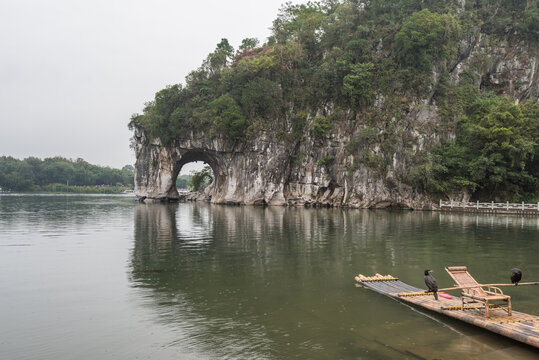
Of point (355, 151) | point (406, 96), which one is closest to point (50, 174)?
point (355, 151)

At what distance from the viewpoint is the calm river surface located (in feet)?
23.8

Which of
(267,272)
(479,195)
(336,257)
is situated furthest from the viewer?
(479,195)

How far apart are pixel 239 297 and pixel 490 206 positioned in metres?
37.1

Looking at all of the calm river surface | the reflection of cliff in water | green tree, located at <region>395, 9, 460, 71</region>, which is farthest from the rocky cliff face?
the calm river surface

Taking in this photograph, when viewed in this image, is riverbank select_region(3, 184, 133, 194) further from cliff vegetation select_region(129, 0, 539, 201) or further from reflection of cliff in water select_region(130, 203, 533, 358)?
reflection of cliff in water select_region(130, 203, 533, 358)

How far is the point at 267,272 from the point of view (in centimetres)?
1318

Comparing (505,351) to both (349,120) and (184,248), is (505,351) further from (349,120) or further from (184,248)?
(349,120)

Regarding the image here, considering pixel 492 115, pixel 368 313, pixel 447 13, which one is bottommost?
pixel 368 313

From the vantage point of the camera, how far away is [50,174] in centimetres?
12662

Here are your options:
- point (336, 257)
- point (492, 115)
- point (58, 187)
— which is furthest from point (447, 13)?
point (58, 187)

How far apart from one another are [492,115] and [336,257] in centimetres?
3226

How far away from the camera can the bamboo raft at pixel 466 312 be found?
708 centimetres

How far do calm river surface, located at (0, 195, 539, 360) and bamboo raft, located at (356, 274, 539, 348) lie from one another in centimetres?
26

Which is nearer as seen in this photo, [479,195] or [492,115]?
[492,115]
